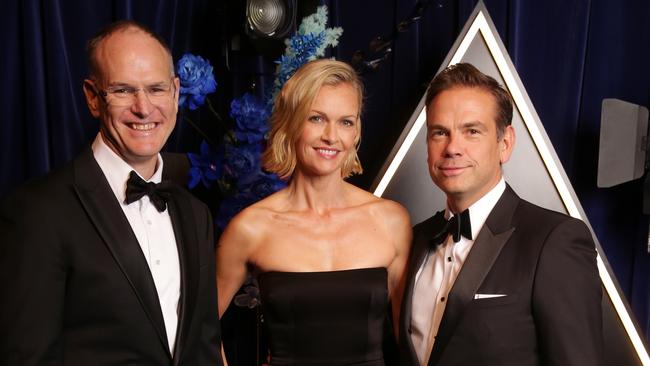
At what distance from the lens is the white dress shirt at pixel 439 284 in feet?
6.75

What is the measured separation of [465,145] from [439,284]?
16.5 inches

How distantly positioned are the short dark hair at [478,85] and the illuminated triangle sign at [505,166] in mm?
934

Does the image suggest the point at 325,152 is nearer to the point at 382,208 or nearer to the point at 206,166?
the point at 382,208

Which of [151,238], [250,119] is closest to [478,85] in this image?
[250,119]

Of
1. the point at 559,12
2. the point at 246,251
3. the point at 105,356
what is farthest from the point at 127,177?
the point at 559,12

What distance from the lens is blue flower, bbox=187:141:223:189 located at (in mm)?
2777

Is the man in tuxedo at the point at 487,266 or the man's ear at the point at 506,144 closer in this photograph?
the man in tuxedo at the point at 487,266

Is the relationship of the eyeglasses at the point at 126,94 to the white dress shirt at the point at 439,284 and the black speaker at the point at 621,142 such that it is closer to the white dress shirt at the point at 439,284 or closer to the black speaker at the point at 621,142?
the white dress shirt at the point at 439,284

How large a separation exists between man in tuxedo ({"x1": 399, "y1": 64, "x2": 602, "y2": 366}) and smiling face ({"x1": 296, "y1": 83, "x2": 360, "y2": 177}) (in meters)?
0.36

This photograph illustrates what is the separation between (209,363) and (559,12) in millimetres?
2718

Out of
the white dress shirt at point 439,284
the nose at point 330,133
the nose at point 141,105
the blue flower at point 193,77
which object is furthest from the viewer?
the blue flower at point 193,77

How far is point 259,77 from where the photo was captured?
131 inches

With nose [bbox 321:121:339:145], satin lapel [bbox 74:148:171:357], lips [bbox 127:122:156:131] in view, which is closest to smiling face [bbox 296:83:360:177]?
nose [bbox 321:121:339:145]

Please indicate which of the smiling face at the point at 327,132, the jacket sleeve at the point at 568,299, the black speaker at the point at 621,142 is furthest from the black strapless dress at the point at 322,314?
the black speaker at the point at 621,142
